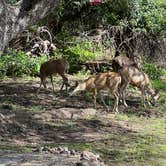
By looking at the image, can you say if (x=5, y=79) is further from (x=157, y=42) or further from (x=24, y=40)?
(x=157, y=42)

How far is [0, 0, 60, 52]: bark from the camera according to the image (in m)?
10.7

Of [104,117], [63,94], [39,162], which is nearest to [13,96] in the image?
[63,94]

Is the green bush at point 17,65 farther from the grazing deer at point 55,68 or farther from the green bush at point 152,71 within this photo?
the green bush at point 152,71

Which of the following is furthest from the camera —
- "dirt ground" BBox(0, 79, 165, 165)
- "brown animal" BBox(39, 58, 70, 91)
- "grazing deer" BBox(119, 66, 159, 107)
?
"brown animal" BBox(39, 58, 70, 91)

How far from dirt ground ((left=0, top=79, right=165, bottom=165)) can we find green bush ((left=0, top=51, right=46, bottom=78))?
250 centimetres

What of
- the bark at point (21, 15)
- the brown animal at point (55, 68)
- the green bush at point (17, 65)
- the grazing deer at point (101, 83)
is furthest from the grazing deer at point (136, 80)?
the bark at point (21, 15)

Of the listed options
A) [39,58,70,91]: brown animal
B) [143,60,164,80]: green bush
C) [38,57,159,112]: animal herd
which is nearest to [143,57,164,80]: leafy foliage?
[143,60,164,80]: green bush

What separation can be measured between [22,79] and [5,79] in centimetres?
54

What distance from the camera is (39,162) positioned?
29.5 feet

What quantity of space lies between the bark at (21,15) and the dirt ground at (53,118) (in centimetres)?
199

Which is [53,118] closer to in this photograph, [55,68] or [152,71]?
[55,68]

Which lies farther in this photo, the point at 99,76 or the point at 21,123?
the point at 99,76

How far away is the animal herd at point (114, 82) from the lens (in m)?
15.2

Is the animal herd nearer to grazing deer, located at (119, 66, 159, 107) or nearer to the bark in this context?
grazing deer, located at (119, 66, 159, 107)
